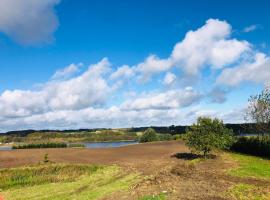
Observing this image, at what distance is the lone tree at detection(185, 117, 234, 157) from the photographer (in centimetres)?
4700

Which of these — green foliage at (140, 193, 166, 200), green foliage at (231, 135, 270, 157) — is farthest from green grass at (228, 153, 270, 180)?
green foliage at (231, 135, 270, 157)

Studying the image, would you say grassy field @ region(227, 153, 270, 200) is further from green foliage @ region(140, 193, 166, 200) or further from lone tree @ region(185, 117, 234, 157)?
lone tree @ region(185, 117, 234, 157)

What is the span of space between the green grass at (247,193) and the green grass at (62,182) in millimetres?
6806

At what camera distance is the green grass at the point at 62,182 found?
1049 inches

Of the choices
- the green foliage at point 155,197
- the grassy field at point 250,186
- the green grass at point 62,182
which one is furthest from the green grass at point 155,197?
the grassy field at point 250,186

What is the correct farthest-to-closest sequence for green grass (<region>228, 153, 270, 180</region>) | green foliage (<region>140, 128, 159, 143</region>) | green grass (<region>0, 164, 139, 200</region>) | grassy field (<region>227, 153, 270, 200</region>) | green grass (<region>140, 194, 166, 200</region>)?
green foliage (<region>140, 128, 159, 143</region>) < green grass (<region>228, 153, 270, 180</region>) < green grass (<region>0, 164, 139, 200</region>) < grassy field (<region>227, 153, 270, 200</region>) < green grass (<region>140, 194, 166, 200</region>)

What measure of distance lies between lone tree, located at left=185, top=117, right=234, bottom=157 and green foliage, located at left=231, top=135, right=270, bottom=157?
7872mm

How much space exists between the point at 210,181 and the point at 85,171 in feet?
45.8

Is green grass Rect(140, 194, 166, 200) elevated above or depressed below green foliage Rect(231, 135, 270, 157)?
below

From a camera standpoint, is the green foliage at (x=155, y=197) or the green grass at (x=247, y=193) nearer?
the green foliage at (x=155, y=197)

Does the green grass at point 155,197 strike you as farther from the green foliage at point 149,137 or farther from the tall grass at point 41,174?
the green foliage at point 149,137

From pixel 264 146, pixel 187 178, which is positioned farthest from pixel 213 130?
pixel 187 178

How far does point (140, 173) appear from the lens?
3566cm

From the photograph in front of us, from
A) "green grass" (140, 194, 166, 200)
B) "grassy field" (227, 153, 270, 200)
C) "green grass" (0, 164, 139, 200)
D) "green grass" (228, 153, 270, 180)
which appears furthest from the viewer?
"green grass" (228, 153, 270, 180)
